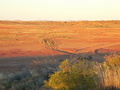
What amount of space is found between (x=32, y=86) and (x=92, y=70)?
8.79ft

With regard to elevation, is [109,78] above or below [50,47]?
above

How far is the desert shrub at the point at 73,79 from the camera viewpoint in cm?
620

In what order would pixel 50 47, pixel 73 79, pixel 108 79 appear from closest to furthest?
1. pixel 73 79
2. pixel 108 79
3. pixel 50 47

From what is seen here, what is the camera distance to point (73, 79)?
634 cm

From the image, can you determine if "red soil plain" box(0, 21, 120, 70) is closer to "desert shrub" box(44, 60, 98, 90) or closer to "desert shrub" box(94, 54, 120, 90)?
"desert shrub" box(44, 60, 98, 90)

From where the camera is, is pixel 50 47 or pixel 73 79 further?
pixel 50 47

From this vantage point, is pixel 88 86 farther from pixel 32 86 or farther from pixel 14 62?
pixel 14 62

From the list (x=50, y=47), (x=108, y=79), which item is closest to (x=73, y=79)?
(x=108, y=79)

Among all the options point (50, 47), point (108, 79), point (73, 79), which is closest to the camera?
point (73, 79)

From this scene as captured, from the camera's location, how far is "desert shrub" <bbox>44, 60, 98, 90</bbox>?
20.3 feet

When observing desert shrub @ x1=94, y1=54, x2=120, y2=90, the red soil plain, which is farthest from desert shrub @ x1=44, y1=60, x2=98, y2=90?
the red soil plain

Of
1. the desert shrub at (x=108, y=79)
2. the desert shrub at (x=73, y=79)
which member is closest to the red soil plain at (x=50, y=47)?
the desert shrub at (x=73, y=79)

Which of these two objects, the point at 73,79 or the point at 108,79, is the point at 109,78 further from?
the point at 73,79

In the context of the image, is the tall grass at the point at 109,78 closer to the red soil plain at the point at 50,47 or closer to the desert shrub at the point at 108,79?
the desert shrub at the point at 108,79
